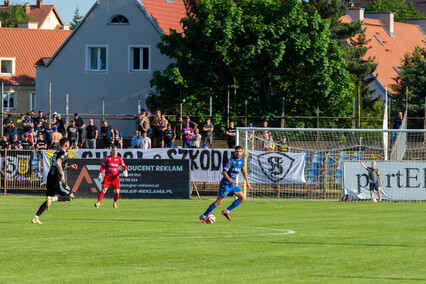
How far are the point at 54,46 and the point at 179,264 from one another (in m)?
69.6

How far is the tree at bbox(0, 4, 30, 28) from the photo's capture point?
111812 millimetres

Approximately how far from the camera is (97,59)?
2079 inches

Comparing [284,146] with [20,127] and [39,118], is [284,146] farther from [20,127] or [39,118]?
[20,127]

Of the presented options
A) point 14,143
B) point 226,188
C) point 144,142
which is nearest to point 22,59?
point 14,143

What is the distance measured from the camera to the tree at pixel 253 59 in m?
43.1

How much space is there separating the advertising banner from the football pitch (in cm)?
789

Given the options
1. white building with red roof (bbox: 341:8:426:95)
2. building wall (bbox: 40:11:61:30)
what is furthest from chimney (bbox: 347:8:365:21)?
building wall (bbox: 40:11:61:30)

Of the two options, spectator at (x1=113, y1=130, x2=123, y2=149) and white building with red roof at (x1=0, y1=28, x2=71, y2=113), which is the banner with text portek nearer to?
spectator at (x1=113, y1=130, x2=123, y2=149)

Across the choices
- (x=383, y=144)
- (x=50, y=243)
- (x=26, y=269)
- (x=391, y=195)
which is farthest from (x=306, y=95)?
(x=26, y=269)

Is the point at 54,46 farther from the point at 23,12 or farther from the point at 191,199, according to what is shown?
the point at 191,199

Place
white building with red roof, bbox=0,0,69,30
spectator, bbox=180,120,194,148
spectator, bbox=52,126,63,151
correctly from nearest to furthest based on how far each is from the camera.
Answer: spectator, bbox=52,126,63,151, spectator, bbox=180,120,194,148, white building with red roof, bbox=0,0,69,30

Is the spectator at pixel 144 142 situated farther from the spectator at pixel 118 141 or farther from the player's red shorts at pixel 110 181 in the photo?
the player's red shorts at pixel 110 181

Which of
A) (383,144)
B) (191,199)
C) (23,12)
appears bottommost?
(191,199)

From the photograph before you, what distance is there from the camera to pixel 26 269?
11156 millimetres
